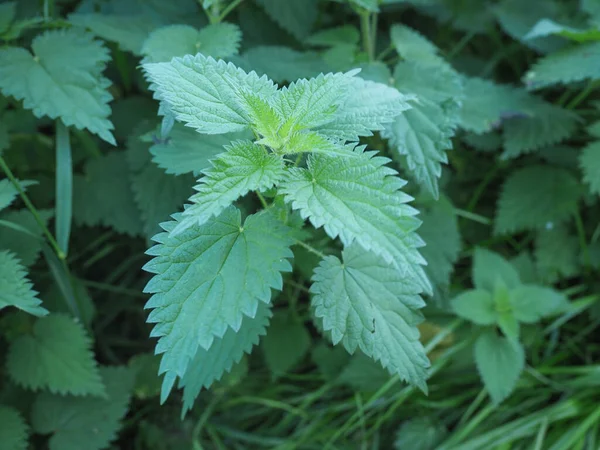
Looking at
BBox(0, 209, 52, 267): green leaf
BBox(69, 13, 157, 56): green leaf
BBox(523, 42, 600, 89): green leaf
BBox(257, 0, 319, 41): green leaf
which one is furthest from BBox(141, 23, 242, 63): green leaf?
BBox(523, 42, 600, 89): green leaf

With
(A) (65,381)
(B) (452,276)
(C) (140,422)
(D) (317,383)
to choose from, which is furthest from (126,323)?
(B) (452,276)

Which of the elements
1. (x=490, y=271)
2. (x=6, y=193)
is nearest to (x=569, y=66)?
(x=490, y=271)

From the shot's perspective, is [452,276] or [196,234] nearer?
[196,234]

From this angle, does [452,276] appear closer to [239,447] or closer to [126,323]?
[239,447]

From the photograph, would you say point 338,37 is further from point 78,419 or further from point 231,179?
point 78,419

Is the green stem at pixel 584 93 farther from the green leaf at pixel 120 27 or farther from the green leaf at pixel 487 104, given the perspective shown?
the green leaf at pixel 120 27
